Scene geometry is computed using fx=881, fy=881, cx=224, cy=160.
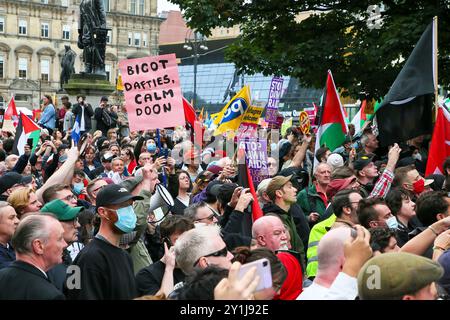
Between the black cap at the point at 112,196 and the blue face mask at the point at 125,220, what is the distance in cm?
7

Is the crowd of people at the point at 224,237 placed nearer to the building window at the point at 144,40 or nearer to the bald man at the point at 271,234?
the bald man at the point at 271,234

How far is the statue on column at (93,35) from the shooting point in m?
25.4

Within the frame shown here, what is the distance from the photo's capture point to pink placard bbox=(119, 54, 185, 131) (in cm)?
1075

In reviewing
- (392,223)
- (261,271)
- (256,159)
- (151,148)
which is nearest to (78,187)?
(256,159)

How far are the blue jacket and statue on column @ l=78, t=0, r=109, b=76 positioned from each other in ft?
12.3

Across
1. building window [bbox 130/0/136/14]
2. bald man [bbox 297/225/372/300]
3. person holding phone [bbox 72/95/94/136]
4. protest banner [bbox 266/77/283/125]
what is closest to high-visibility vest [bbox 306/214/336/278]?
bald man [bbox 297/225/372/300]

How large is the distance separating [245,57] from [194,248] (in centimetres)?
1260

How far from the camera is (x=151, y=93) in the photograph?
10852 millimetres

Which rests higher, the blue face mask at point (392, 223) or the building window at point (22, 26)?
the building window at point (22, 26)

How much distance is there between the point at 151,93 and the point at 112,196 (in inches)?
187

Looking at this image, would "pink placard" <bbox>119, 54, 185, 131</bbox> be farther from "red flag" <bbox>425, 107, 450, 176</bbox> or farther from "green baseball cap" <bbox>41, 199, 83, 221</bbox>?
"green baseball cap" <bbox>41, 199, 83, 221</bbox>

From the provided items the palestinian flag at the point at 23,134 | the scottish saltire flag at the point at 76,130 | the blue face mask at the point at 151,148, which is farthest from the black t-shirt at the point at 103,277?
the scottish saltire flag at the point at 76,130

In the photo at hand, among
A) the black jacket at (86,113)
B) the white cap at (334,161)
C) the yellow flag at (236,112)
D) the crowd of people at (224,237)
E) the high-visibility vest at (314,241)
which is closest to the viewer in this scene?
the crowd of people at (224,237)
